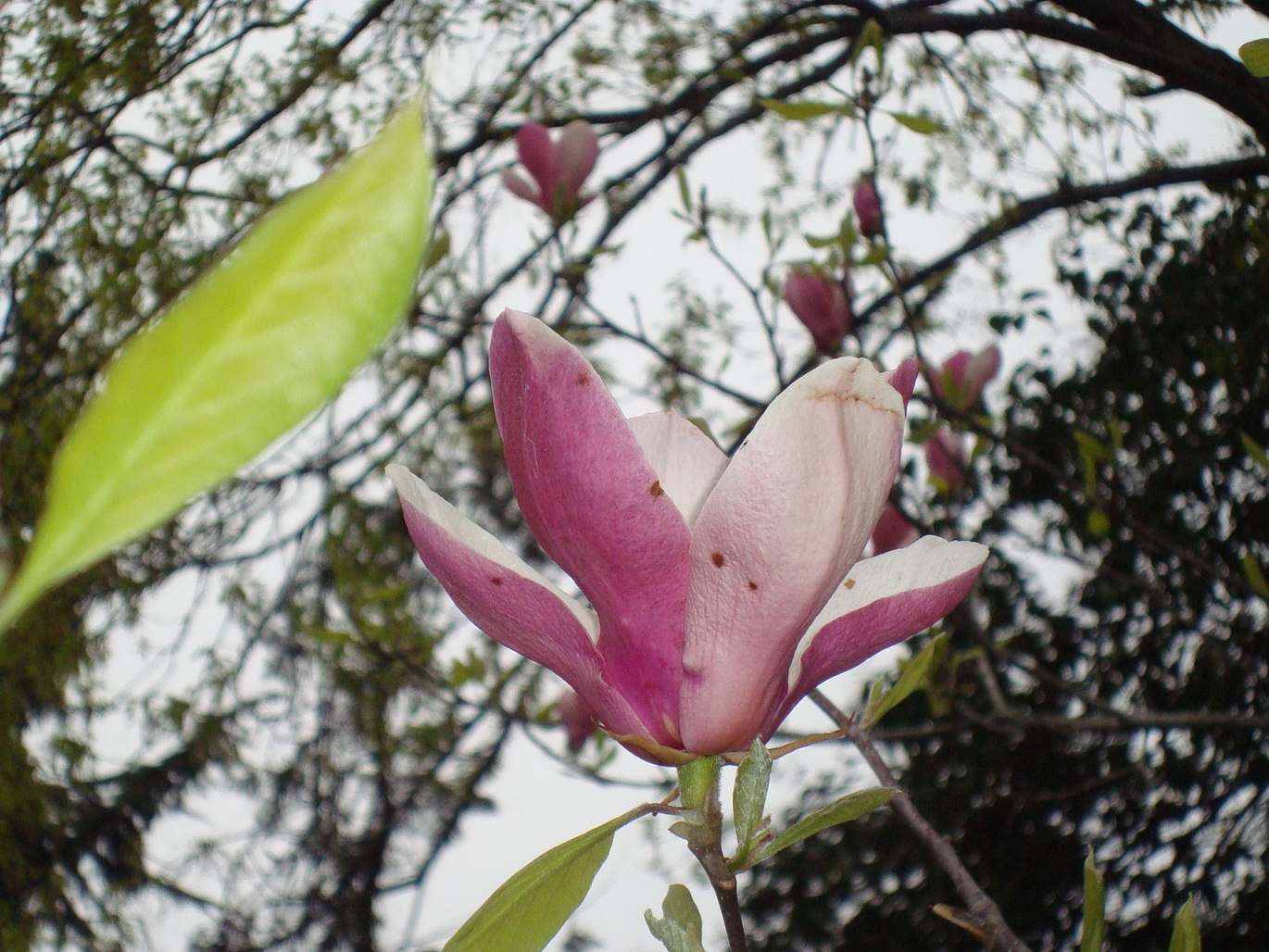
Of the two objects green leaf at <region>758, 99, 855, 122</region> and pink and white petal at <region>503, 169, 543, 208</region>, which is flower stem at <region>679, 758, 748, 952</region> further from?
pink and white petal at <region>503, 169, 543, 208</region>

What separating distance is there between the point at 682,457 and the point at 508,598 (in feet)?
0.30

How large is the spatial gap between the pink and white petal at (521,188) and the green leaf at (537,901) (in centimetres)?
99

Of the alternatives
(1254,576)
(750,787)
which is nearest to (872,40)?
(1254,576)

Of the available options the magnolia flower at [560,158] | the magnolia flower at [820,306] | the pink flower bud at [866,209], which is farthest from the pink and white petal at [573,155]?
the pink flower bud at [866,209]

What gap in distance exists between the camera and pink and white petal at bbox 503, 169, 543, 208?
1.18 metres

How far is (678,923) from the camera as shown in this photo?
0.26m

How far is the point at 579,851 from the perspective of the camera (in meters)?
0.28

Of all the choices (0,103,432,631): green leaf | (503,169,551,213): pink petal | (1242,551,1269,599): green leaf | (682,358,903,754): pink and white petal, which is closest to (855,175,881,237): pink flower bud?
(1242,551,1269,599): green leaf

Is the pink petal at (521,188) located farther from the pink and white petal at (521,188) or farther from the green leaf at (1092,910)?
the green leaf at (1092,910)

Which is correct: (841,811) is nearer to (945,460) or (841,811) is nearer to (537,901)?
(537,901)

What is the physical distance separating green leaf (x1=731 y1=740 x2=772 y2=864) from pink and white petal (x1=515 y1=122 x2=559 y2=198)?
978 mm

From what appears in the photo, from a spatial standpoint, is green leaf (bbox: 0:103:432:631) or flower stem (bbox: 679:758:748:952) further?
flower stem (bbox: 679:758:748:952)

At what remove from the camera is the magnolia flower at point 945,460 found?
1050mm

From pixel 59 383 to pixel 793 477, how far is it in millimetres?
1508
